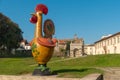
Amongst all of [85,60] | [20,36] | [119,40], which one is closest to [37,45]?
[85,60]

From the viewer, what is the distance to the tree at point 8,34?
66438 mm

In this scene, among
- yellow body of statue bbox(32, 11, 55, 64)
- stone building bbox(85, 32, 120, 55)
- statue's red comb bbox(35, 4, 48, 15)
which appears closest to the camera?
yellow body of statue bbox(32, 11, 55, 64)

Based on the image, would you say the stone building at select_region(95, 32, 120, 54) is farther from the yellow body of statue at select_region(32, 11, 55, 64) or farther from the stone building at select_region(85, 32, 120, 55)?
the yellow body of statue at select_region(32, 11, 55, 64)

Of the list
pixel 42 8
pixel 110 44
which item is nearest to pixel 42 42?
pixel 42 8

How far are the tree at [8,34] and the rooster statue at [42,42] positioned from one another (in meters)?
49.3

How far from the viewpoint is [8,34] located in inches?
2633

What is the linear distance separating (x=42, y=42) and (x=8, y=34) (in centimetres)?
5091

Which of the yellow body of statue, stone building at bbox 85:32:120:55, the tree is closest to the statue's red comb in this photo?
the yellow body of statue

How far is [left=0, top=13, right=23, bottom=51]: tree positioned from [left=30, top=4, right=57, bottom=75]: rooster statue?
49256 mm

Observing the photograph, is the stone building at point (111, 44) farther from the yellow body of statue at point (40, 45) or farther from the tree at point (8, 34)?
the yellow body of statue at point (40, 45)

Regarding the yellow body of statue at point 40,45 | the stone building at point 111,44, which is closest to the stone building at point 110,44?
the stone building at point 111,44

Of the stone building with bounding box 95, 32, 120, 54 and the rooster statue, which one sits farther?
the stone building with bounding box 95, 32, 120, 54

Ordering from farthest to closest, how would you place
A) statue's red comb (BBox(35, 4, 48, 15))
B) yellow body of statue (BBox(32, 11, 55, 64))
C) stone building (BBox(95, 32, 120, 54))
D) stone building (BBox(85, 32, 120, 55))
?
stone building (BBox(85, 32, 120, 55))
stone building (BBox(95, 32, 120, 54))
statue's red comb (BBox(35, 4, 48, 15))
yellow body of statue (BBox(32, 11, 55, 64))

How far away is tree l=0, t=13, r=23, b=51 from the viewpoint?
6644cm
